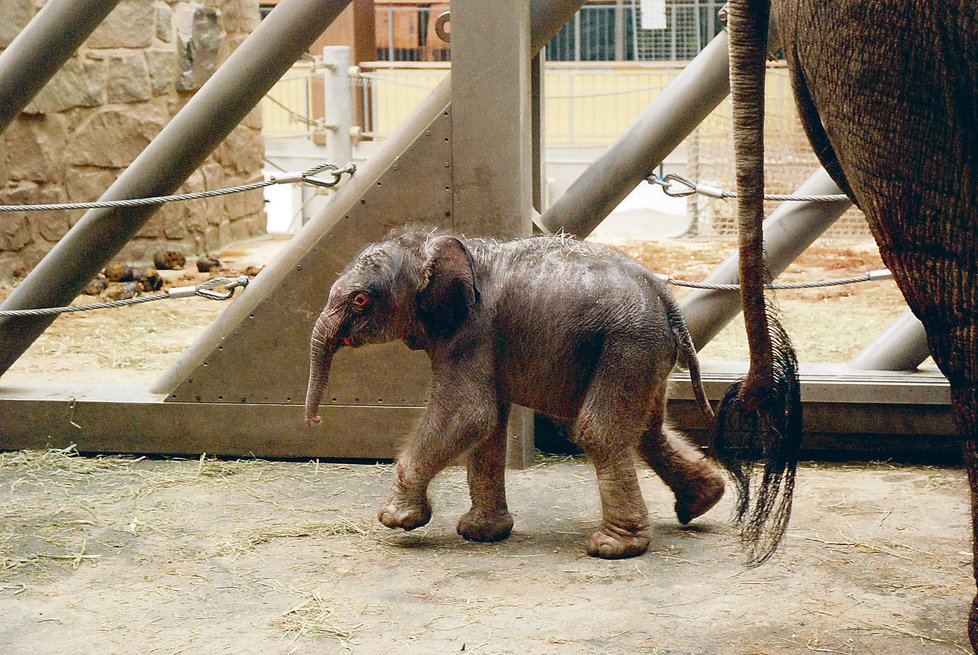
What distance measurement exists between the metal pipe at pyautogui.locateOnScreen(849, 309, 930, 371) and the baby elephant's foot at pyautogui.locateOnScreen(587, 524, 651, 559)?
1.50 m

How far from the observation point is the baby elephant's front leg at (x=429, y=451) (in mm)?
3566

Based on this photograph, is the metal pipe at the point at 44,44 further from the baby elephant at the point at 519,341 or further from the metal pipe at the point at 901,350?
the metal pipe at the point at 901,350

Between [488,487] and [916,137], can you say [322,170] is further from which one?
[916,137]

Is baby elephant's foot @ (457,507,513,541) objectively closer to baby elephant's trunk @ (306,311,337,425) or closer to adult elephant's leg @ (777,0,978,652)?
baby elephant's trunk @ (306,311,337,425)

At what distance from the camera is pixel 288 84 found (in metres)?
15.6

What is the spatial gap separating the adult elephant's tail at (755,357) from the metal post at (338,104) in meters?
6.45

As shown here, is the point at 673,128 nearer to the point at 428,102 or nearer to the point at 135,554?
the point at 428,102

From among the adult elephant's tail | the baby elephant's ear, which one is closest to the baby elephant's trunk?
the baby elephant's ear

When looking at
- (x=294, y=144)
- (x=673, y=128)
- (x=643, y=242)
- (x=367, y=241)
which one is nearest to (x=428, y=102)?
(x=367, y=241)

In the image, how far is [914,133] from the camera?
7.61 ft

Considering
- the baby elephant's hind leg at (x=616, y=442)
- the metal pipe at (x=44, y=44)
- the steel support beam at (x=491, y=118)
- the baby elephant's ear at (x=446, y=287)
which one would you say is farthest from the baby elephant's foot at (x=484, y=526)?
the metal pipe at (x=44, y=44)

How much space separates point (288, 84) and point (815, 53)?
1383 centimetres

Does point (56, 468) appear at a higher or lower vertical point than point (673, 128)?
lower

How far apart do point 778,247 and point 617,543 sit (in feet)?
5.20
